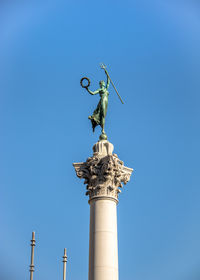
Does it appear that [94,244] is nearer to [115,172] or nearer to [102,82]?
[115,172]

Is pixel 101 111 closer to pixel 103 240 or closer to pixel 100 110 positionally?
pixel 100 110

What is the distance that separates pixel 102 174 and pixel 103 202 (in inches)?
65.2

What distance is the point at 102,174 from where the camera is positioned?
27188mm

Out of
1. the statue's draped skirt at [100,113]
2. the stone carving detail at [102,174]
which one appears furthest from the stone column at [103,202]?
the statue's draped skirt at [100,113]

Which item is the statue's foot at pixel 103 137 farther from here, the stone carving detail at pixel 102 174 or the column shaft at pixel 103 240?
the column shaft at pixel 103 240

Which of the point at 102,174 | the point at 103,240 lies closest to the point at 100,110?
the point at 102,174

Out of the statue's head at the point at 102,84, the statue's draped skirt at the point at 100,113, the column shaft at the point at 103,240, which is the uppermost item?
the statue's head at the point at 102,84

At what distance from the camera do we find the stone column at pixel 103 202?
2516 centimetres

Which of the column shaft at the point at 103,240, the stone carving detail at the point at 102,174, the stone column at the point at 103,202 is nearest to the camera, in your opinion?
the column shaft at the point at 103,240

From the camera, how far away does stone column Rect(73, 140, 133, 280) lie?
25.2m

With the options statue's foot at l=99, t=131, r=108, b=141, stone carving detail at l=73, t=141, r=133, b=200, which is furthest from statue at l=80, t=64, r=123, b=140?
stone carving detail at l=73, t=141, r=133, b=200

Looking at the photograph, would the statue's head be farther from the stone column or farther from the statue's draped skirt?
the stone column

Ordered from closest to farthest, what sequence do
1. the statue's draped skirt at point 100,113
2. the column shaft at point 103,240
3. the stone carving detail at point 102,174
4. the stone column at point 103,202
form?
1. the column shaft at point 103,240
2. the stone column at point 103,202
3. the stone carving detail at point 102,174
4. the statue's draped skirt at point 100,113

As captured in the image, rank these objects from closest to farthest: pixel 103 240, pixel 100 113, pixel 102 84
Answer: pixel 103 240
pixel 100 113
pixel 102 84
